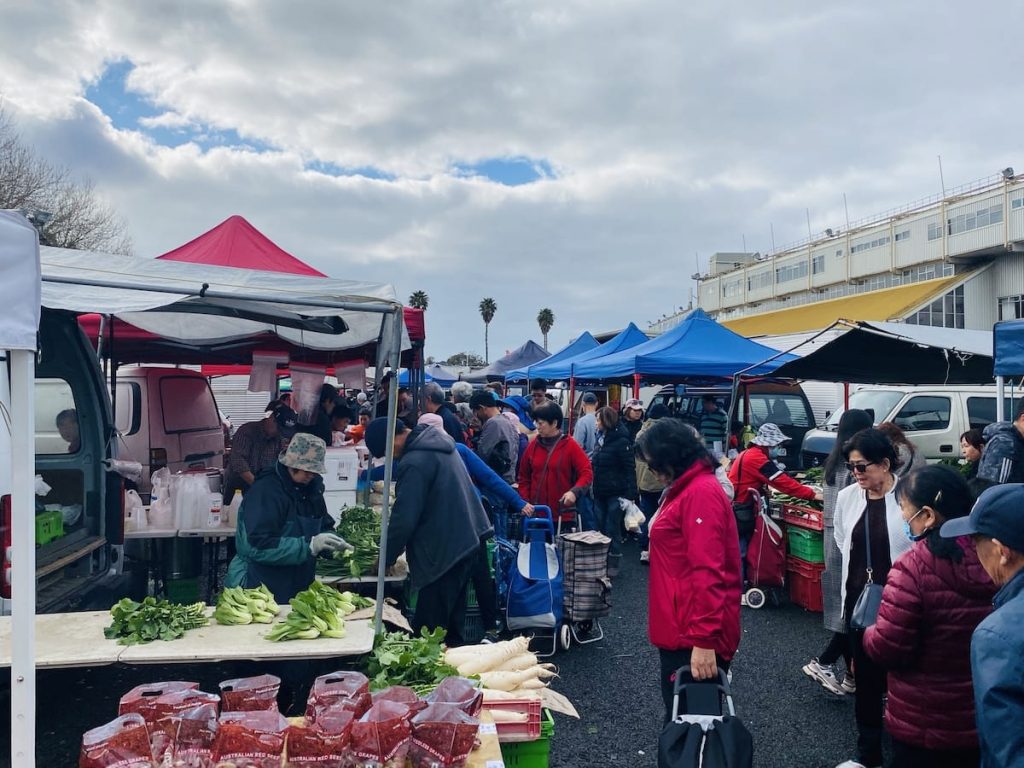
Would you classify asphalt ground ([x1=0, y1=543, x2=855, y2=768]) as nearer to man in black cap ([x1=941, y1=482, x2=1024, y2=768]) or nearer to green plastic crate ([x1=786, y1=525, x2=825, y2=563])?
green plastic crate ([x1=786, y1=525, x2=825, y2=563])

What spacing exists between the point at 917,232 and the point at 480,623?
46697 millimetres

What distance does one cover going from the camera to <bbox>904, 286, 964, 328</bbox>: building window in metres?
33.7

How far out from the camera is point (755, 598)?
6.56 m

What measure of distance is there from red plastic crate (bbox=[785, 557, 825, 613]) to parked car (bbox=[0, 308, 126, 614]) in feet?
18.5

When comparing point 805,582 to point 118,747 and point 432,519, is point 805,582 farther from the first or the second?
point 118,747

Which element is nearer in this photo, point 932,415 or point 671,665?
point 671,665

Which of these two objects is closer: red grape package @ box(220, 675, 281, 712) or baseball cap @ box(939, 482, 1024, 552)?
baseball cap @ box(939, 482, 1024, 552)

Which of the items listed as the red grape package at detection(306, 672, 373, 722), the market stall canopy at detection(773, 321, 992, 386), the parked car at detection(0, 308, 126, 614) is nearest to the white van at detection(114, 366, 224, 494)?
the parked car at detection(0, 308, 126, 614)

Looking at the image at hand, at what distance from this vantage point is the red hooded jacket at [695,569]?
2945 mm

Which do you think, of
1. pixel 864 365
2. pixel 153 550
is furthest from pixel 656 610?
pixel 864 365

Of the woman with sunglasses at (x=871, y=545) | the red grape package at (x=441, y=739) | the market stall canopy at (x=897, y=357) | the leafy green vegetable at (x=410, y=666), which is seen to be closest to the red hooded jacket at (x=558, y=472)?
the woman with sunglasses at (x=871, y=545)

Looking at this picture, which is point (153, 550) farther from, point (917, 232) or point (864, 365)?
point (917, 232)

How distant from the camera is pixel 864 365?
8.67 meters

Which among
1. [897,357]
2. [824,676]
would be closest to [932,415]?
[897,357]
